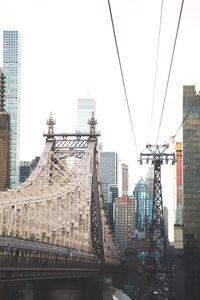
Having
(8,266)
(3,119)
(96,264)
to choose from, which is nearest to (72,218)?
(96,264)

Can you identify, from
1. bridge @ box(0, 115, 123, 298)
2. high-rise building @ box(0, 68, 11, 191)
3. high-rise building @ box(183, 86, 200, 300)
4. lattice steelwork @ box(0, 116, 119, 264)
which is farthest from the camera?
high-rise building @ box(0, 68, 11, 191)

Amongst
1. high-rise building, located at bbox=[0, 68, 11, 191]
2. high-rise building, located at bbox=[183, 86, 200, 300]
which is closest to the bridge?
high-rise building, located at bbox=[183, 86, 200, 300]

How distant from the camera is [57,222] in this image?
56094 millimetres

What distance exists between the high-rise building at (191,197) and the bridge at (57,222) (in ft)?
33.7

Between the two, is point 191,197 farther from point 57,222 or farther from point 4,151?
point 4,151

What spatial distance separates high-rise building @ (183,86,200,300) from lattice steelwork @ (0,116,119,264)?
1072 cm

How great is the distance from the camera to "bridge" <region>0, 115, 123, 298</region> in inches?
1629

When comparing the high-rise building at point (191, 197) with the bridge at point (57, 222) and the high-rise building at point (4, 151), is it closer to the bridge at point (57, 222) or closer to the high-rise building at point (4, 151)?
the bridge at point (57, 222)

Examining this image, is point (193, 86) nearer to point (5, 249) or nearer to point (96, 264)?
point (96, 264)

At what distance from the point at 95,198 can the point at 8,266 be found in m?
45.4

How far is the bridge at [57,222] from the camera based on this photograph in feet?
136

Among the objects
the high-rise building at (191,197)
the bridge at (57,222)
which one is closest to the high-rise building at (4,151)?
the bridge at (57,222)

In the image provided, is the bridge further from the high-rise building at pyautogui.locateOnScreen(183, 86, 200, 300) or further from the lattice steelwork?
the high-rise building at pyautogui.locateOnScreen(183, 86, 200, 300)

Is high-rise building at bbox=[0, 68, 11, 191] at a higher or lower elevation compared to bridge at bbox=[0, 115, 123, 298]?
higher
